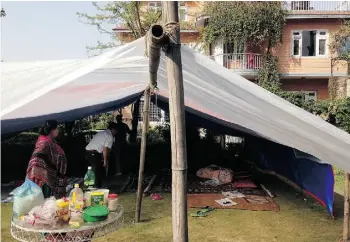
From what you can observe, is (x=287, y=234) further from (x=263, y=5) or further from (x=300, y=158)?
(x=263, y=5)

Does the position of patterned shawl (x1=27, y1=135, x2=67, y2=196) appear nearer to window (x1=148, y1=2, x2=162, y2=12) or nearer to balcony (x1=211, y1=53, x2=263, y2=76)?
window (x1=148, y1=2, x2=162, y2=12)

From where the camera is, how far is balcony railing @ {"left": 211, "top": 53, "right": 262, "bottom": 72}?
16391mm

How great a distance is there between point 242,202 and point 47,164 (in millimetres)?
3386

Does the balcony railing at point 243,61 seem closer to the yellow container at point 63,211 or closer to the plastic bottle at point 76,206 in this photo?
the plastic bottle at point 76,206

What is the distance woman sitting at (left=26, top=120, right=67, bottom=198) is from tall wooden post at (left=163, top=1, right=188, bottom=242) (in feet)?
6.29

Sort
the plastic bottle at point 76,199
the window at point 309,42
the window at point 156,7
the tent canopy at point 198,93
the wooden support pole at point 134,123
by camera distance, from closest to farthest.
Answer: the plastic bottle at point 76,199 < the tent canopy at point 198,93 < the wooden support pole at point 134,123 < the window at point 156,7 < the window at point 309,42

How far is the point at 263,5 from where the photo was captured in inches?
616

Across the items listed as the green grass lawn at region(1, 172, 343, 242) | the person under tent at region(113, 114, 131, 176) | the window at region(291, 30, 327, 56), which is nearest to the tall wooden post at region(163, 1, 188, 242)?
the green grass lawn at region(1, 172, 343, 242)

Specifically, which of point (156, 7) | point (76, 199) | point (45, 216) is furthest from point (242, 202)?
point (156, 7)

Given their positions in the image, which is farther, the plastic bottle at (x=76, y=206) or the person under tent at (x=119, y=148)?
the person under tent at (x=119, y=148)

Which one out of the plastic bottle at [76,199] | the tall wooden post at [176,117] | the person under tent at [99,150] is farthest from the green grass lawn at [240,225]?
the tall wooden post at [176,117]

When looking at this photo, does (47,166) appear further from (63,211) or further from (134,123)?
(134,123)

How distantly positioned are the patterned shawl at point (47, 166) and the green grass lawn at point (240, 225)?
3.40ft

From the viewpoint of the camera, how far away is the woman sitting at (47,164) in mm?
3502
